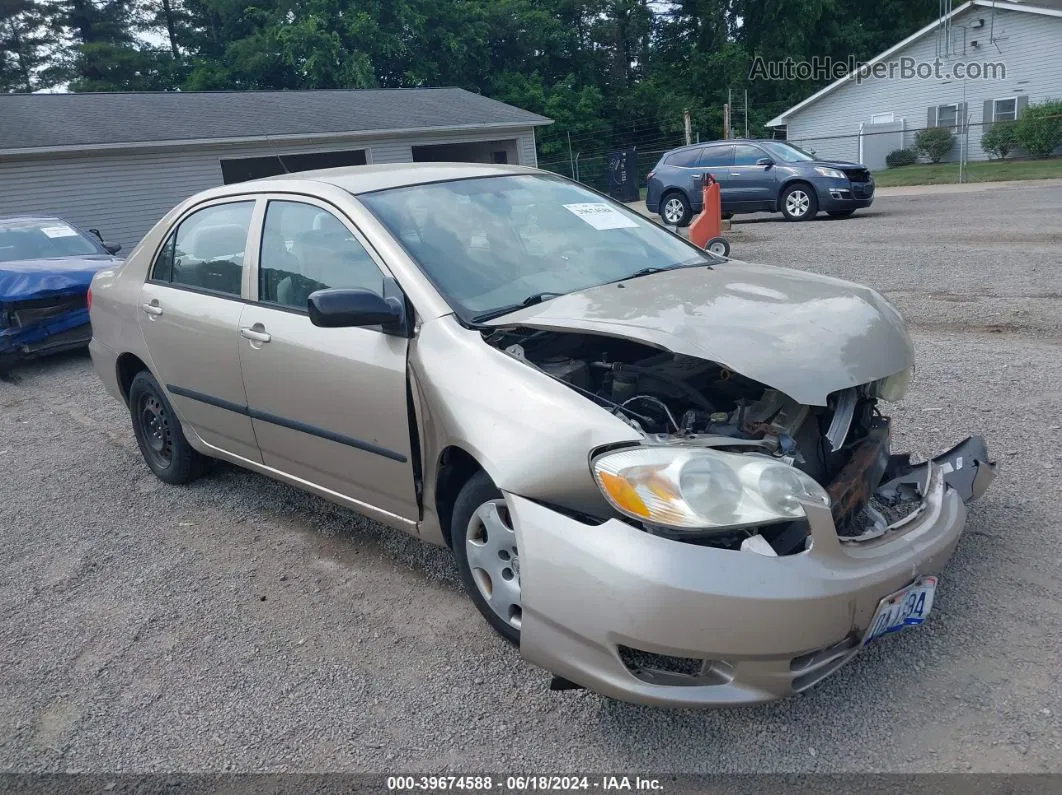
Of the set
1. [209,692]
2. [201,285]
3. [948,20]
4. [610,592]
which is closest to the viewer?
[610,592]

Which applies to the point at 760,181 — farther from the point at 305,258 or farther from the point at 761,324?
the point at 761,324

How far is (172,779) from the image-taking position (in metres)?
2.75

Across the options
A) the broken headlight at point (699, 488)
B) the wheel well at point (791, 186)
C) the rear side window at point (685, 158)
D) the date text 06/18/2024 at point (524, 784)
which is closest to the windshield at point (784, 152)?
the wheel well at point (791, 186)

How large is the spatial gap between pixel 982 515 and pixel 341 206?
10.00 ft

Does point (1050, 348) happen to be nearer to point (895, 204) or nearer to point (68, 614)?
point (68, 614)

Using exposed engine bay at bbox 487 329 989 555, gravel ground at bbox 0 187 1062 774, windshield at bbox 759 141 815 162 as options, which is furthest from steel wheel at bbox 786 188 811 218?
exposed engine bay at bbox 487 329 989 555

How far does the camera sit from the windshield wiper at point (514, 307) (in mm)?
3330

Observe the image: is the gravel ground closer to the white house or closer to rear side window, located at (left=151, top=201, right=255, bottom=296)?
rear side window, located at (left=151, top=201, right=255, bottom=296)

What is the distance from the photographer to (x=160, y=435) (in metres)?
5.20

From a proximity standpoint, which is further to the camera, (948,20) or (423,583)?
(948,20)

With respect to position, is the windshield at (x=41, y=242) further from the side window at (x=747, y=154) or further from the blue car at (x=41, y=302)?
the side window at (x=747, y=154)

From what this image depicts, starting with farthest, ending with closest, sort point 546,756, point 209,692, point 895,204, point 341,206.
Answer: point 895,204 < point 341,206 < point 209,692 < point 546,756

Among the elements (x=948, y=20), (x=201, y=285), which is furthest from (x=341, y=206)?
(x=948, y=20)

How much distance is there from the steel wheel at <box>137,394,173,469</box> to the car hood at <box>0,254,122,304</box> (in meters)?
4.40
